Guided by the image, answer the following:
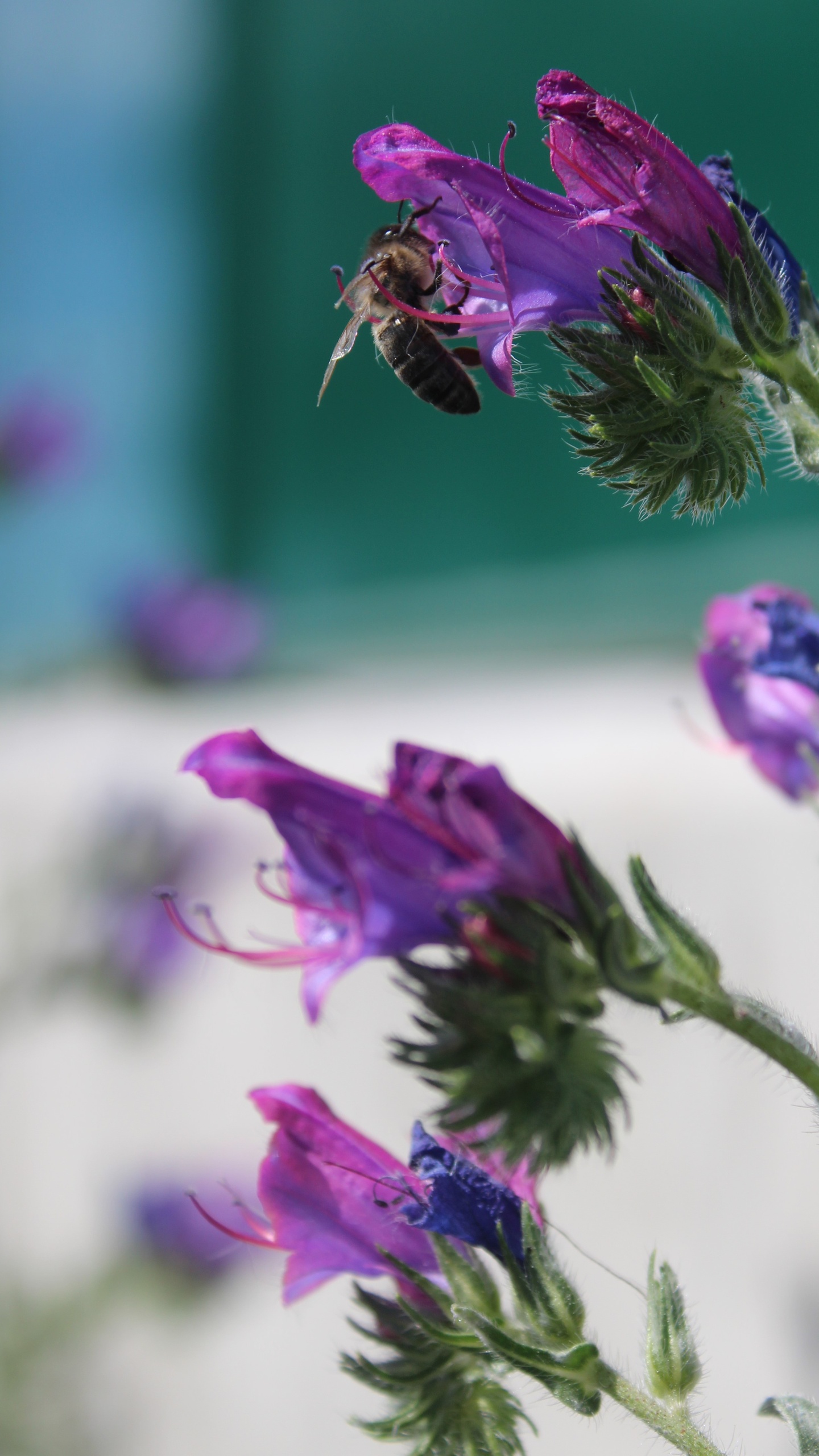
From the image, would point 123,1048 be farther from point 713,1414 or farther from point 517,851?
point 517,851


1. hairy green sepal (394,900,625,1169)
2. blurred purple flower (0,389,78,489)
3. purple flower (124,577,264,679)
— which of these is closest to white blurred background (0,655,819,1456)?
purple flower (124,577,264,679)

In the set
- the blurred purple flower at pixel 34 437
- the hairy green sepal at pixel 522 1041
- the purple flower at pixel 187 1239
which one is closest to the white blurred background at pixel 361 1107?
the purple flower at pixel 187 1239

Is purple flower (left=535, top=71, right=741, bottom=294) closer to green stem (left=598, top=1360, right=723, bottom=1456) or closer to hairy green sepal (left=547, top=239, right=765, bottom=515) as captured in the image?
hairy green sepal (left=547, top=239, right=765, bottom=515)

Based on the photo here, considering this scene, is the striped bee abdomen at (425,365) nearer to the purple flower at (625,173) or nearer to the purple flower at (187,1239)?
the purple flower at (625,173)

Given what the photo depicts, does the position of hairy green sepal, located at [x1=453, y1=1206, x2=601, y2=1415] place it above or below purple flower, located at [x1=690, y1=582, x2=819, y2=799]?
below

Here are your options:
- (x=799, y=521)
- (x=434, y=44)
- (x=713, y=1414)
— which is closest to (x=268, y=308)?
(x=434, y=44)
